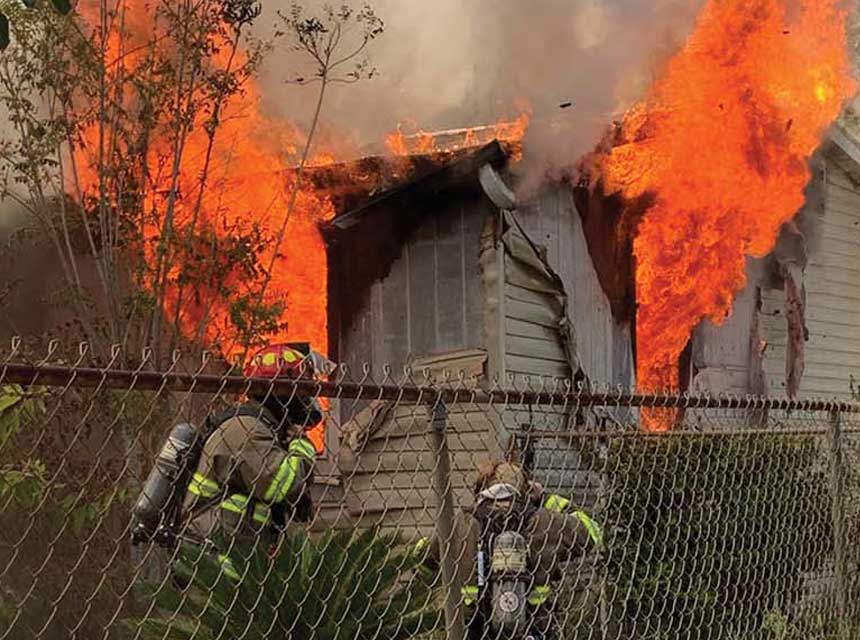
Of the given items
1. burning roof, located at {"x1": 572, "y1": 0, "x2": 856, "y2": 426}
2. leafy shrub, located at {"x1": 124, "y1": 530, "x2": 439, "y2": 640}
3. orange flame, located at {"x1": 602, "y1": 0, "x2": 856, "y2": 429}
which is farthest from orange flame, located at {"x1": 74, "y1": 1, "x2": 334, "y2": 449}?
leafy shrub, located at {"x1": 124, "y1": 530, "x2": 439, "y2": 640}

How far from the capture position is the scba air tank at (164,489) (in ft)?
15.1

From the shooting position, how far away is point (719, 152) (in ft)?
32.5

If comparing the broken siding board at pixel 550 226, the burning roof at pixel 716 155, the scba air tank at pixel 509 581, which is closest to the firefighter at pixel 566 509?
the scba air tank at pixel 509 581

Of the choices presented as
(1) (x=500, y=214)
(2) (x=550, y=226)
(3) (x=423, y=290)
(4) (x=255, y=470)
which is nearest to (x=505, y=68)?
(2) (x=550, y=226)

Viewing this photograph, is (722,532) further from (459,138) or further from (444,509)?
(459,138)

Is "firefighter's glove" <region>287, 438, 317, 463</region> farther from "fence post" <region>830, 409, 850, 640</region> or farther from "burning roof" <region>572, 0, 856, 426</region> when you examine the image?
"burning roof" <region>572, 0, 856, 426</region>

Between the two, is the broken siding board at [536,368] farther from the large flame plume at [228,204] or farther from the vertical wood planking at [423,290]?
the large flame plume at [228,204]

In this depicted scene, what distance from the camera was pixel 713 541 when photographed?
16.2 feet

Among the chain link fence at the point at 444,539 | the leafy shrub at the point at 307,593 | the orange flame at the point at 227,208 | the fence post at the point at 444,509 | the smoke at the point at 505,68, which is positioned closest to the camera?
the fence post at the point at 444,509

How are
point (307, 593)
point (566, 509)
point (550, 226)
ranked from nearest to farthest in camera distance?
point (307, 593), point (566, 509), point (550, 226)

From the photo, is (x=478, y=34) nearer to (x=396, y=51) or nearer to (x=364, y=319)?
(x=396, y=51)

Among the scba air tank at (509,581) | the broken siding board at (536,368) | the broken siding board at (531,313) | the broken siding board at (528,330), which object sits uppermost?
the broken siding board at (531,313)

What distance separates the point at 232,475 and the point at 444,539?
1.69m

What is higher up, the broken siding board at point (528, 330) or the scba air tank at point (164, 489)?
the broken siding board at point (528, 330)
